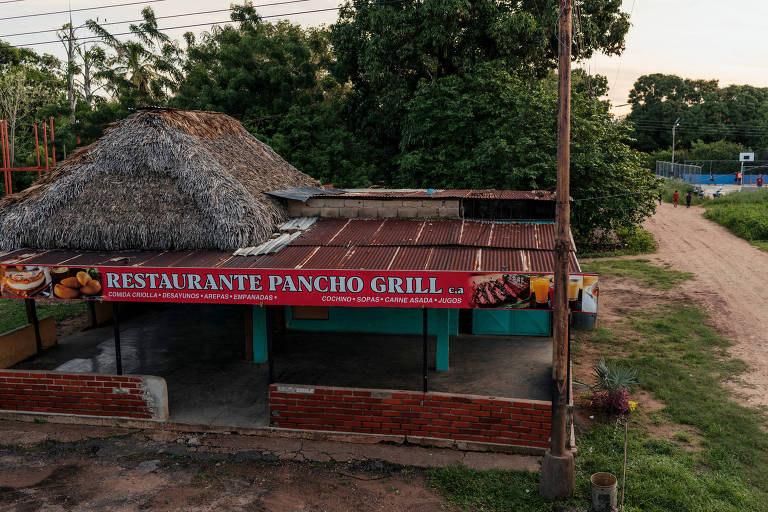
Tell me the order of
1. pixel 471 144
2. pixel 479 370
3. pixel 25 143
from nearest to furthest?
pixel 479 370 → pixel 471 144 → pixel 25 143

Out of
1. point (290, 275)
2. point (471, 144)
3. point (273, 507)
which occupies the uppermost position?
point (471, 144)

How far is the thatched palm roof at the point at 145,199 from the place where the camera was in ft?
35.2

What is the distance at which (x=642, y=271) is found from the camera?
23016mm

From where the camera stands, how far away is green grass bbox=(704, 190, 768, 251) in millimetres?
28719

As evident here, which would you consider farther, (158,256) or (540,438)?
(158,256)

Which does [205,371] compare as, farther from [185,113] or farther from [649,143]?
[649,143]

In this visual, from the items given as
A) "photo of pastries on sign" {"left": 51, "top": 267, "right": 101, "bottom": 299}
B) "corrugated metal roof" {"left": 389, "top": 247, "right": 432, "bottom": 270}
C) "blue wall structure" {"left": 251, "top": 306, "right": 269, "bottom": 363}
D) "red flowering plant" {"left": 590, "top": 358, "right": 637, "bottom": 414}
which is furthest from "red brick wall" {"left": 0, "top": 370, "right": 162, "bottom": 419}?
"red flowering plant" {"left": 590, "top": 358, "right": 637, "bottom": 414}

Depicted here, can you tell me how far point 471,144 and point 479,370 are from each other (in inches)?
469

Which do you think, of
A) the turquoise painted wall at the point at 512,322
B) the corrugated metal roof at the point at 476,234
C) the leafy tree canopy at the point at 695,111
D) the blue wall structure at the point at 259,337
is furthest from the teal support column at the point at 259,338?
the leafy tree canopy at the point at 695,111

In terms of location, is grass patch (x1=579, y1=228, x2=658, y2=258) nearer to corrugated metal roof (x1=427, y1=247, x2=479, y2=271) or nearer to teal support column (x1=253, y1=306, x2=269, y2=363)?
corrugated metal roof (x1=427, y1=247, x2=479, y2=271)

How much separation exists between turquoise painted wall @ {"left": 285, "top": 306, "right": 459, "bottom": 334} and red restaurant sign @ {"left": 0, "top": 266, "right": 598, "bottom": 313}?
4.30 m

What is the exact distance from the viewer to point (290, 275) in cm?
909

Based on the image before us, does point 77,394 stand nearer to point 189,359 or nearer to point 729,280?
point 189,359

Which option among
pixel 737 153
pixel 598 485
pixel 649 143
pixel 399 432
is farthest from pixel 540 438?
pixel 649 143
